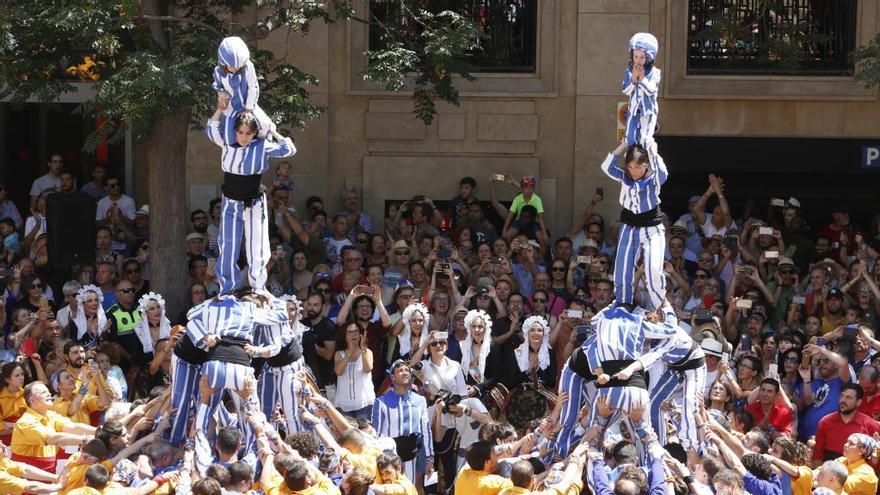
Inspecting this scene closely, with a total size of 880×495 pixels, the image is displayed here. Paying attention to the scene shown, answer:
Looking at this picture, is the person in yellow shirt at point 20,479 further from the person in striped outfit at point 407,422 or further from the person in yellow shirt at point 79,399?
the person in striped outfit at point 407,422

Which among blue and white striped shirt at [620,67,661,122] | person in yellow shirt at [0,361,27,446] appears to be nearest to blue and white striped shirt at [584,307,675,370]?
blue and white striped shirt at [620,67,661,122]

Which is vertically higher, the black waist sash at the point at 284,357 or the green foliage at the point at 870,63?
the green foliage at the point at 870,63

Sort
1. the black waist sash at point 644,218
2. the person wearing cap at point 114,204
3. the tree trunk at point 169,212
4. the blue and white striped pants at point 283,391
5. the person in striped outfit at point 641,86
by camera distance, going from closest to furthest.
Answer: the person in striped outfit at point 641,86, the black waist sash at point 644,218, the blue and white striped pants at point 283,391, the tree trunk at point 169,212, the person wearing cap at point 114,204

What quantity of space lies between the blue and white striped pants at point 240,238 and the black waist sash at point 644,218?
8.27 ft

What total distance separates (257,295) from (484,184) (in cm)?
779

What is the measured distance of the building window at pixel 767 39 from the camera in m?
18.4

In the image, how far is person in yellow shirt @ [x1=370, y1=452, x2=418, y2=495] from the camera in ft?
34.2

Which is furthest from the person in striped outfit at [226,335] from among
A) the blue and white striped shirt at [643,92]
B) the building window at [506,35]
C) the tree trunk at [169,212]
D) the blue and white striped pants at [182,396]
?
the building window at [506,35]

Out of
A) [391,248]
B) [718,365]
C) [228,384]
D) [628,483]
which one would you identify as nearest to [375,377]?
[391,248]

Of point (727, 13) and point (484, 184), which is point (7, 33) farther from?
point (727, 13)

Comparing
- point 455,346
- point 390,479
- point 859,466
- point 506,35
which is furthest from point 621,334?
point 506,35

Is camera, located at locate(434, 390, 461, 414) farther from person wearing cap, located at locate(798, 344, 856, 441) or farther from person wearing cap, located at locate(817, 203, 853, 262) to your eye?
person wearing cap, located at locate(817, 203, 853, 262)

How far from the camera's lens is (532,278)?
53.0 ft

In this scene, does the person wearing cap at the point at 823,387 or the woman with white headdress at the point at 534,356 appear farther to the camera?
the woman with white headdress at the point at 534,356
